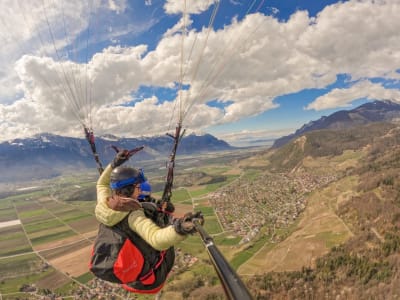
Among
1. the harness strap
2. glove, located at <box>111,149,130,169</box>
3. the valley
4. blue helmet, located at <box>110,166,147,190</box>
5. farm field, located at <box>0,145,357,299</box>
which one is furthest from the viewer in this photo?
farm field, located at <box>0,145,357,299</box>

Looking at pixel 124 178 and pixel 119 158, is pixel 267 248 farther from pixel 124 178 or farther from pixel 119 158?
pixel 124 178

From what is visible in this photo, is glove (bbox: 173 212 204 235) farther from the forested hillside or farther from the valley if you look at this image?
the forested hillside

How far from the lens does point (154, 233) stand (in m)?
4.46

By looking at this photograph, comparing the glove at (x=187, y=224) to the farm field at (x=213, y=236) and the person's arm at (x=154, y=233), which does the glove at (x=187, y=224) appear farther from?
the farm field at (x=213, y=236)

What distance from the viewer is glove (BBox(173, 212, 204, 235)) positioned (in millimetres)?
3664

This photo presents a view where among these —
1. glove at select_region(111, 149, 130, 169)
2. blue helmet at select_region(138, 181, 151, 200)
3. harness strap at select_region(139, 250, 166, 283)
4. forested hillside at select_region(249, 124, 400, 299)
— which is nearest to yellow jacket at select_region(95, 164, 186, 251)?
blue helmet at select_region(138, 181, 151, 200)

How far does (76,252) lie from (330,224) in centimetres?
9653

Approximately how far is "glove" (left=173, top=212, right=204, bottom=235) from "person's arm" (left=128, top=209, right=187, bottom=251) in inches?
5.4

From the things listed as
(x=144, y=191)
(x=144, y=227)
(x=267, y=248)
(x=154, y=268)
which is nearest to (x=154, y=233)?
(x=144, y=227)

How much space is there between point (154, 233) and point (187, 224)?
1.02m

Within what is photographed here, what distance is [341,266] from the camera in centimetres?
8125

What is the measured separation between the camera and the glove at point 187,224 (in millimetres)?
3664

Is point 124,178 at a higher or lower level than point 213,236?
higher

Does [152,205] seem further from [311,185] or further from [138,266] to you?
[311,185]
